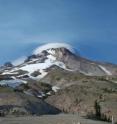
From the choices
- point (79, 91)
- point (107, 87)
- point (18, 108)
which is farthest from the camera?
point (107, 87)

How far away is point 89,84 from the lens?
156500mm

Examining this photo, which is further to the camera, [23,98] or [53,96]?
[53,96]

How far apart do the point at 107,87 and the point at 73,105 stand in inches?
1138

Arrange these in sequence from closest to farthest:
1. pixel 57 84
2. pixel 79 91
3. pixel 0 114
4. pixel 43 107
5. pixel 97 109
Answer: pixel 0 114 → pixel 43 107 → pixel 97 109 → pixel 79 91 → pixel 57 84

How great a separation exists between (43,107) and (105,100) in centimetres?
3024

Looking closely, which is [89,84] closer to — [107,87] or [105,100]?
[107,87]

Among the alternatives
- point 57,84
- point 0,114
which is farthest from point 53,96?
point 0,114

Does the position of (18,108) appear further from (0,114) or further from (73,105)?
(73,105)

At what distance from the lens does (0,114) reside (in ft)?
268

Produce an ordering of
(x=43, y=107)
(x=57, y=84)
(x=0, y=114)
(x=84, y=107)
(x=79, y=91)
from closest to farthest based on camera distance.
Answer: (x=0, y=114) → (x=43, y=107) → (x=84, y=107) → (x=79, y=91) → (x=57, y=84)

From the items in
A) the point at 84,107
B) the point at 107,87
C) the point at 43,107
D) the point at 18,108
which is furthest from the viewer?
the point at 107,87

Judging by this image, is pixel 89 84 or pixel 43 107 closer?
pixel 43 107

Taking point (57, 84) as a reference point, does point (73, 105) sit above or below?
below

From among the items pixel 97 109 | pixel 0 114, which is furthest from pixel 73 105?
pixel 0 114
